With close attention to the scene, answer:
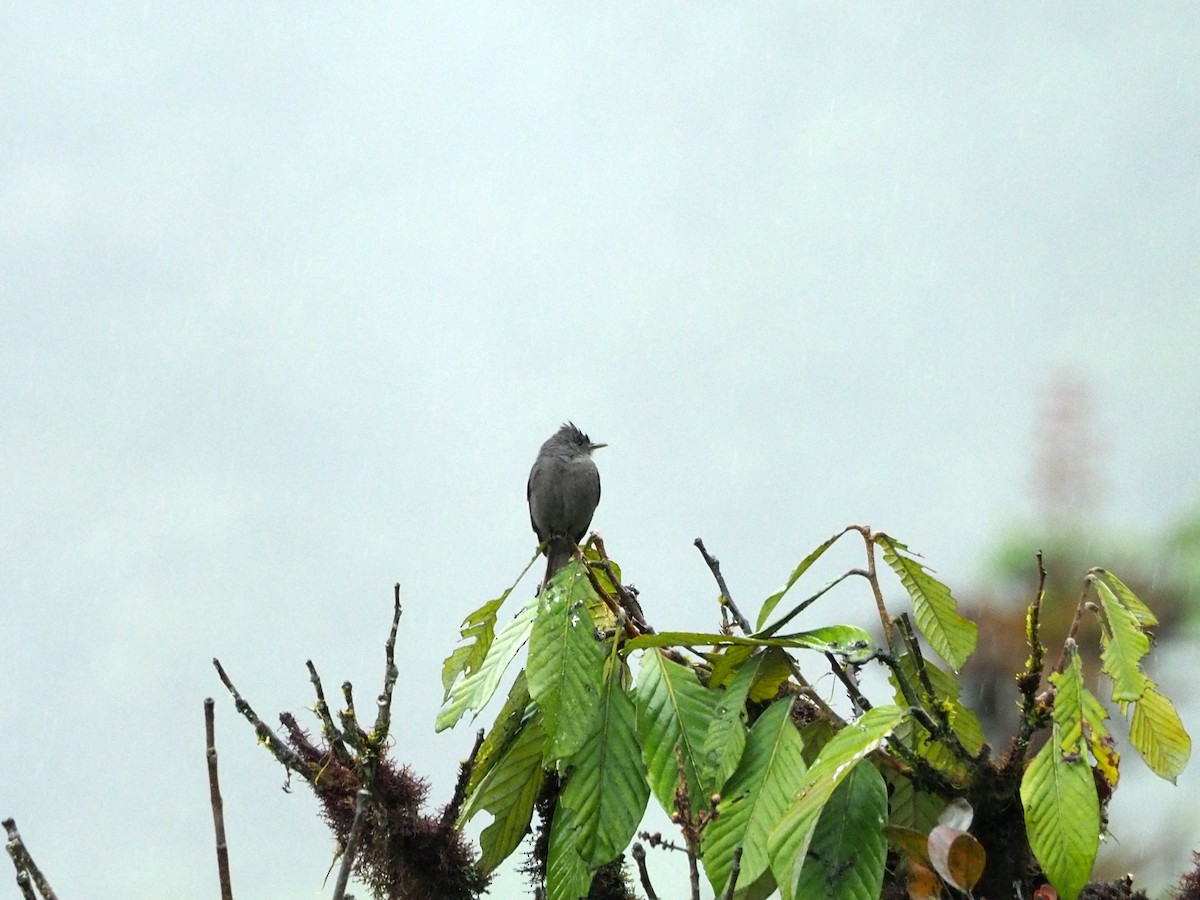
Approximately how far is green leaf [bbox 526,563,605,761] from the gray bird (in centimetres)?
250

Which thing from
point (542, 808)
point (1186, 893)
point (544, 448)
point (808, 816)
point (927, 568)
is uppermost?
point (544, 448)

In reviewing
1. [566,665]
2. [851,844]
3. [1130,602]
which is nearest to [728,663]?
[566,665]

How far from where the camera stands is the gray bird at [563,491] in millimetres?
5355

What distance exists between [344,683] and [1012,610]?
3.07m

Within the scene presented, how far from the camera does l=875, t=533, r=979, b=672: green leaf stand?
9.75ft

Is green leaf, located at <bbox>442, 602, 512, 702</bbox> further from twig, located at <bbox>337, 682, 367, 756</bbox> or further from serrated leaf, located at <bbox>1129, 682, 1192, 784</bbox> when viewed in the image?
serrated leaf, located at <bbox>1129, 682, 1192, 784</bbox>

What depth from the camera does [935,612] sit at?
9.86 ft

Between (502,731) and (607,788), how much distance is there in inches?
22.2

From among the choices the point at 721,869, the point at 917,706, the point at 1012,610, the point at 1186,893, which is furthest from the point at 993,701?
the point at 721,869

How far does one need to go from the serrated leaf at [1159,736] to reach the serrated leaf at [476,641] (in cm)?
154

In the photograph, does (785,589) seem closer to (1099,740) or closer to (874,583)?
(874,583)

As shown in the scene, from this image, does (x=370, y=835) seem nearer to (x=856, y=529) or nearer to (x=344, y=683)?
(x=344, y=683)

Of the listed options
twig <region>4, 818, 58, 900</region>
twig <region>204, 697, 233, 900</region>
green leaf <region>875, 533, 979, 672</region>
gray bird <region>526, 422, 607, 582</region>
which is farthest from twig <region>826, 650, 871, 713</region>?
gray bird <region>526, 422, 607, 582</region>

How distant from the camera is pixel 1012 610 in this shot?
197 inches
